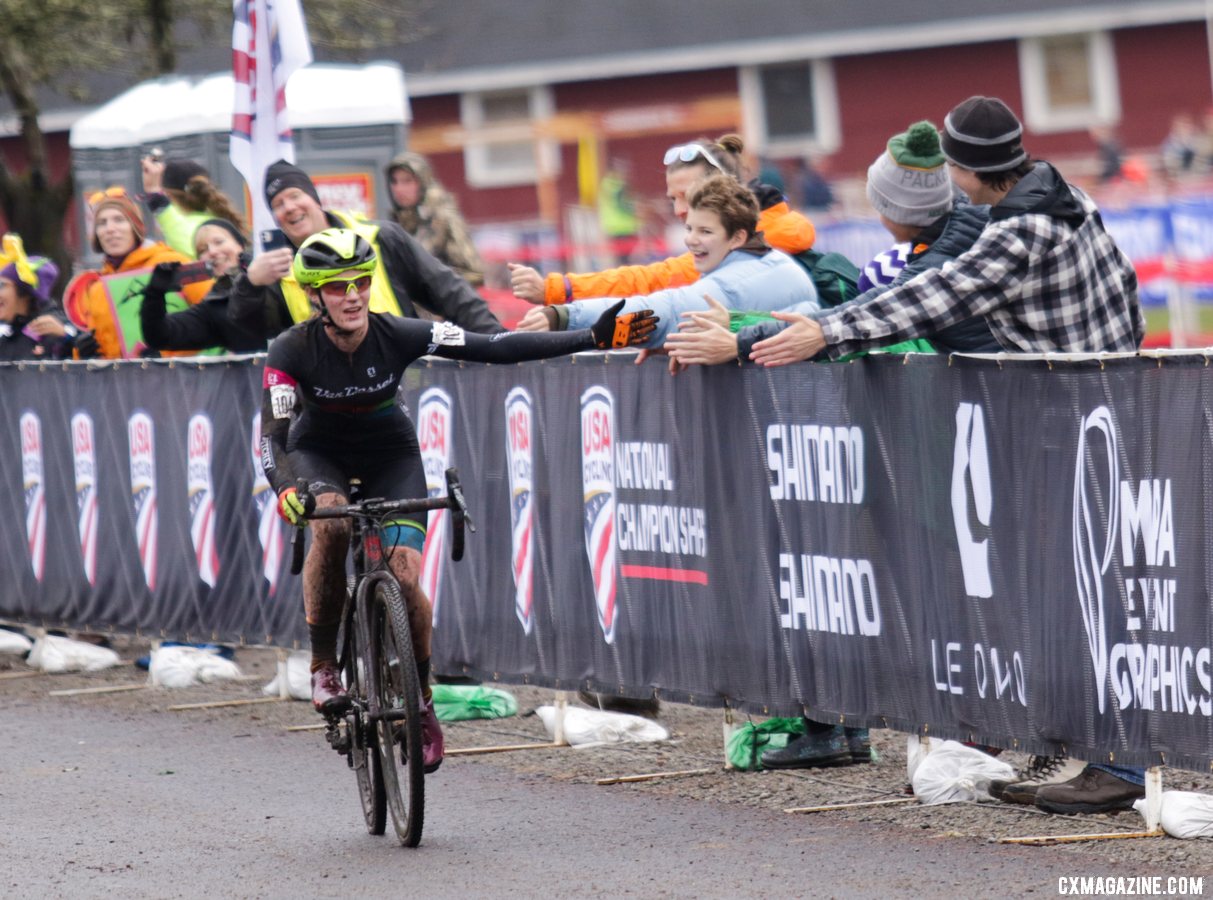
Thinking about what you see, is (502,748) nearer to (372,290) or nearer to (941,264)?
(372,290)

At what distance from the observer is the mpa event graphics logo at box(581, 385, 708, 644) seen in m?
9.16

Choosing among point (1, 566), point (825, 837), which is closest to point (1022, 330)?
point (825, 837)

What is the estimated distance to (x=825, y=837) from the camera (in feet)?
25.1

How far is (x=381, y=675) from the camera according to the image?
789 cm

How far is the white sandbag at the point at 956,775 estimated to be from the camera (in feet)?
26.6

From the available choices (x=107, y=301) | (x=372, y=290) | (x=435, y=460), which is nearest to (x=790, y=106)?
(x=107, y=301)

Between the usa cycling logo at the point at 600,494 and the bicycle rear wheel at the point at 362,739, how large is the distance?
5.24ft

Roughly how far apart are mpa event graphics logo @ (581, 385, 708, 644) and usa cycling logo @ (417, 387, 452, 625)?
42.2 inches

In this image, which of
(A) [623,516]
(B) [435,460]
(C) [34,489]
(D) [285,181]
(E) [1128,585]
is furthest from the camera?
(C) [34,489]

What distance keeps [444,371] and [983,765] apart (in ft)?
11.6

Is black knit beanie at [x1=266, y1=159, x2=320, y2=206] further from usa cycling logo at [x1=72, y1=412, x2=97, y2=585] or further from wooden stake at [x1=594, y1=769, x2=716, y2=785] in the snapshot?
usa cycling logo at [x1=72, y1=412, x2=97, y2=585]

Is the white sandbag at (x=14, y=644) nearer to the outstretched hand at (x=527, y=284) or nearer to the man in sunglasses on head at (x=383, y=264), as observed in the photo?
the man in sunglasses on head at (x=383, y=264)

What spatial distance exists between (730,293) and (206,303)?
3.83 m

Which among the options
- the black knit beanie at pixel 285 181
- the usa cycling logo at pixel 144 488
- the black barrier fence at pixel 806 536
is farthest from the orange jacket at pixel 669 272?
the usa cycling logo at pixel 144 488
